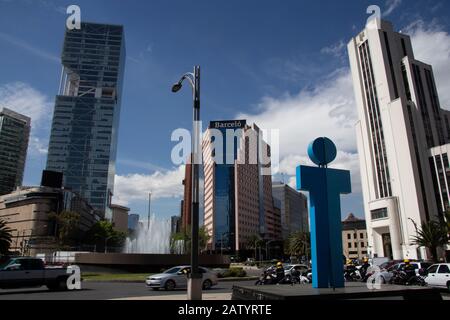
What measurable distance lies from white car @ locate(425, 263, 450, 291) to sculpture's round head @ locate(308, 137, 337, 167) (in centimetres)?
1072

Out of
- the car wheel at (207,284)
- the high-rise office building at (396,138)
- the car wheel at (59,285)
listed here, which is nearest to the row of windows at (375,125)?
the high-rise office building at (396,138)

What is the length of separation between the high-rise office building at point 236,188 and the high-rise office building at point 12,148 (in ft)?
327

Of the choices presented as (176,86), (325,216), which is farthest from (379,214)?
(176,86)

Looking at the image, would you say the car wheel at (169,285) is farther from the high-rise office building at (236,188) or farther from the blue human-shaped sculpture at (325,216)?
the high-rise office building at (236,188)

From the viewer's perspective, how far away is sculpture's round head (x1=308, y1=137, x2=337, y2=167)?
13570mm

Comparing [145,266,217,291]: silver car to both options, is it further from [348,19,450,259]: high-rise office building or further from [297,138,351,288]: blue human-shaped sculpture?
[348,19,450,259]: high-rise office building

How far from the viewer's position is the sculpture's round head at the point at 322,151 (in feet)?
44.5

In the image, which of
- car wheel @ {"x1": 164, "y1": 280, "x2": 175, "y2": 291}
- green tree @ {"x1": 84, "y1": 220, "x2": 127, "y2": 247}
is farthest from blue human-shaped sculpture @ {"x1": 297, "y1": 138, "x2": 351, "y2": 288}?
green tree @ {"x1": 84, "y1": 220, "x2": 127, "y2": 247}

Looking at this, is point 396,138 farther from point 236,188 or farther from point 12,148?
point 12,148

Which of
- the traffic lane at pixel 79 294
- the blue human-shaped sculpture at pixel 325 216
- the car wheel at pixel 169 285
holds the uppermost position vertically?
the blue human-shaped sculpture at pixel 325 216

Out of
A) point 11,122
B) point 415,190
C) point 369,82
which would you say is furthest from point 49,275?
point 11,122

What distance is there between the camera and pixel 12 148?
6850 inches

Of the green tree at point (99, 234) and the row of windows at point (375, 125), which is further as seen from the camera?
the green tree at point (99, 234)

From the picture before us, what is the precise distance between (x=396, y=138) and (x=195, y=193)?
6208cm
